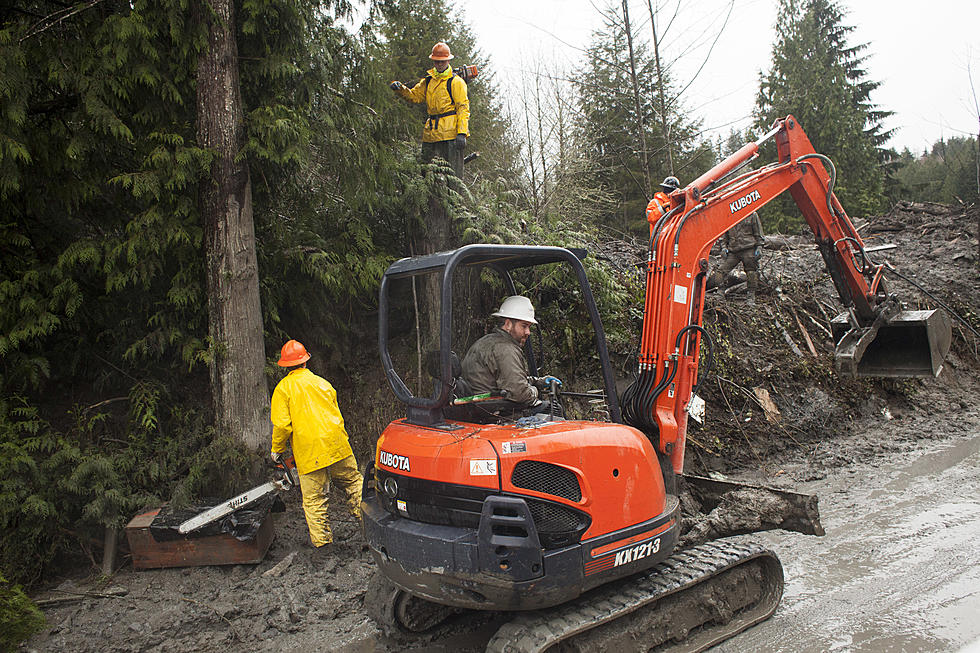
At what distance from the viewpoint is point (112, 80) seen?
17.9 feet

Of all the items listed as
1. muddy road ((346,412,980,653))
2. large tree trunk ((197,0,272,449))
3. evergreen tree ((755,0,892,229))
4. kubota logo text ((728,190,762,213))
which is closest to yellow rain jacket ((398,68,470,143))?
large tree trunk ((197,0,272,449))

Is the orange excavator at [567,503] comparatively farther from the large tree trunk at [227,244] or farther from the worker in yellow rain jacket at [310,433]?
the large tree trunk at [227,244]

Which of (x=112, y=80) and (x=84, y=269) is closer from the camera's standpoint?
(x=112, y=80)

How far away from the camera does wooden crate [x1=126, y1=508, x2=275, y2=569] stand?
497 cm

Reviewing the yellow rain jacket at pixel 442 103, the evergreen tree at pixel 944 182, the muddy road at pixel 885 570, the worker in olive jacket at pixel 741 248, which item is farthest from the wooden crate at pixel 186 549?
the evergreen tree at pixel 944 182

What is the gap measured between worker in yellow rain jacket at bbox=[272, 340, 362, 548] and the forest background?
0.74m

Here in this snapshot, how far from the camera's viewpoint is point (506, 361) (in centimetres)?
385

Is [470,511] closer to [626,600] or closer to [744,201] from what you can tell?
[626,600]

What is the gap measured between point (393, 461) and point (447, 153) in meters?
4.64

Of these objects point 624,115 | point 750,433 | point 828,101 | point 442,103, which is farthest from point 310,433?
point 828,101

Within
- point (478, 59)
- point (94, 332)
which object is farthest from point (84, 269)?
point (478, 59)

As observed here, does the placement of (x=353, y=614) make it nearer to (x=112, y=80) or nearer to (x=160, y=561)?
(x=160, y=561)

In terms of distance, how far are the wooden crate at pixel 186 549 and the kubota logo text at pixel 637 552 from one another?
2960 mm

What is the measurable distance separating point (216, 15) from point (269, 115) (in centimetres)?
94
